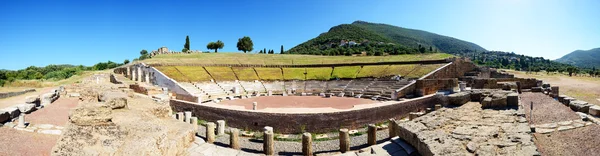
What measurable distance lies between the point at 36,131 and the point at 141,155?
30.7 feet

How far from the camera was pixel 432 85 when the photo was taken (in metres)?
24.7

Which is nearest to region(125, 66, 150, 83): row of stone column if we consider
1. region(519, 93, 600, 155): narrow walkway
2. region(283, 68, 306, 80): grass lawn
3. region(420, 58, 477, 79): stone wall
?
region(283, 68, 306, 80): grass lawn

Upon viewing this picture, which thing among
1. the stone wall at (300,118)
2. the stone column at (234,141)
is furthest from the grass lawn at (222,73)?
the stone column at (234,141)

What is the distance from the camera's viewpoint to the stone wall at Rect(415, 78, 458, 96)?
24.4 m

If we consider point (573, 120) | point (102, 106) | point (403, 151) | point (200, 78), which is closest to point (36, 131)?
point (102, 106)

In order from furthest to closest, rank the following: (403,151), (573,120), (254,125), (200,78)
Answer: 1. (200,78)
2. (254,125)
3. (573,120)
4. (403,151)

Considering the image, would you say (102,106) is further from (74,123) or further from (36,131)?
(36,131)

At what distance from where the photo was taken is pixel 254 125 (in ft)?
48.5

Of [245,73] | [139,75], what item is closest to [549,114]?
[245,73]

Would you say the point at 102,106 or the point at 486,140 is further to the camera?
the point at 102,106

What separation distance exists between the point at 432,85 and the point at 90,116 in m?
25.2

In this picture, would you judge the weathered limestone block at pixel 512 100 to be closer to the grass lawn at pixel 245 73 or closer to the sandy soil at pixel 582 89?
the sandy soil at pixel 582 89

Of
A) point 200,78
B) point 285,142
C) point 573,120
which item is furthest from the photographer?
point 200,78

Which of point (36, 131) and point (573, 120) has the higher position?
point (573, 120)
